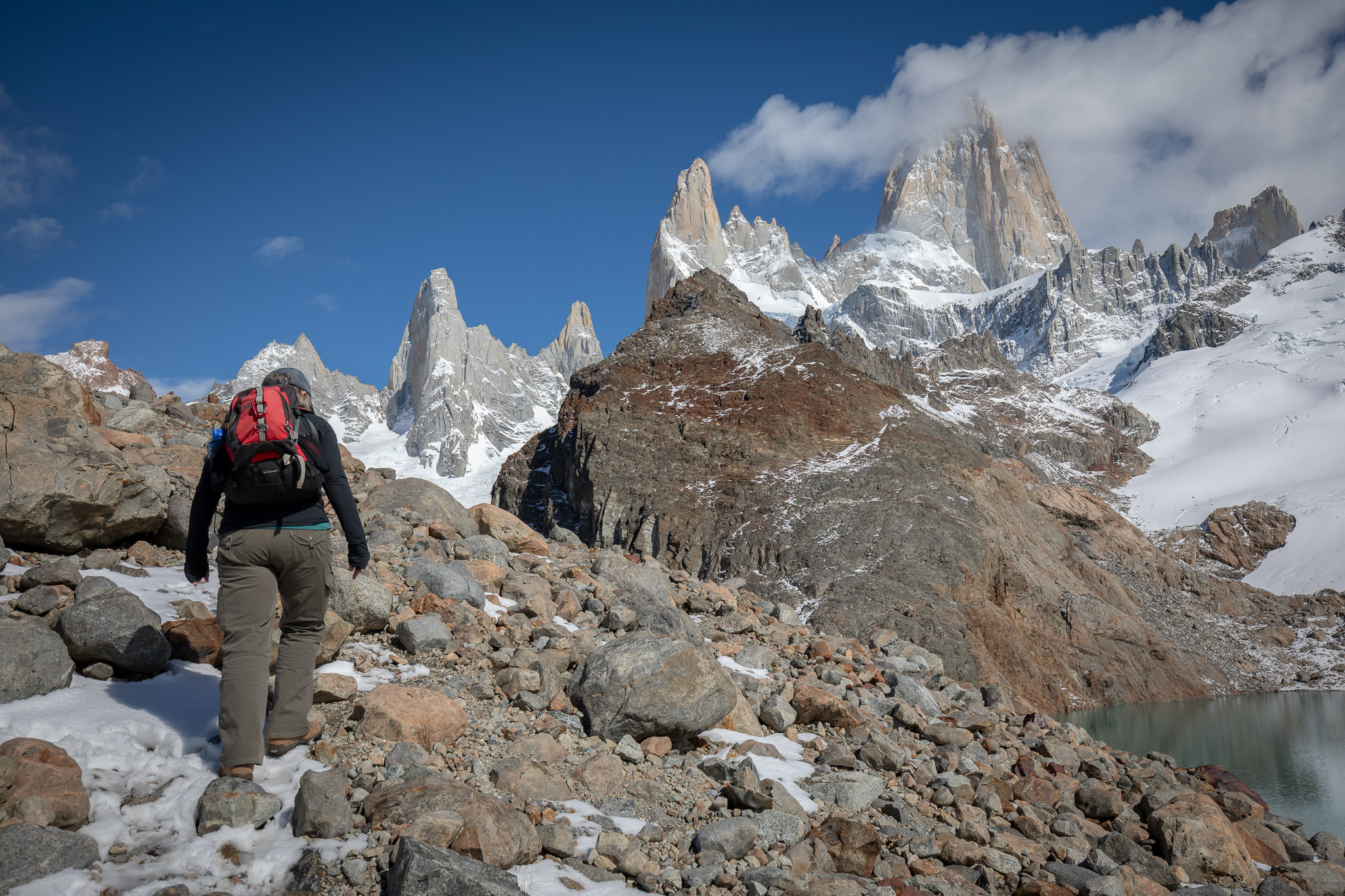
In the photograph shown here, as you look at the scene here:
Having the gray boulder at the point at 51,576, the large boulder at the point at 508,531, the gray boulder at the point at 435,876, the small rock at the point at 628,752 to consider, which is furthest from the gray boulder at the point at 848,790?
the large boulder at the point at 508,531

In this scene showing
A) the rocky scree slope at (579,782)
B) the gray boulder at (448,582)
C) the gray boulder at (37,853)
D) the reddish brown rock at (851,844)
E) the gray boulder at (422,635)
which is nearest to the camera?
the gray boulder at (37,853)

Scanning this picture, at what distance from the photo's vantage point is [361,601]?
6449 mm

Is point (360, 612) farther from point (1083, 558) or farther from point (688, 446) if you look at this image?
point (1083, 558)

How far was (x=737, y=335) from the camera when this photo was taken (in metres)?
43.6

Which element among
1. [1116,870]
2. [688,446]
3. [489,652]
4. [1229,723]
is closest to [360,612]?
[489,652]

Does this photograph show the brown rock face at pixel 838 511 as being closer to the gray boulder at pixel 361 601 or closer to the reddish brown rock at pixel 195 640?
the gray boulder at pixel 361 601

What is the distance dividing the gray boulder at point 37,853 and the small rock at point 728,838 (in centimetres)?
330

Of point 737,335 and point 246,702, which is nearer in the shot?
point 246,702

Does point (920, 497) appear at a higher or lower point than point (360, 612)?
higher

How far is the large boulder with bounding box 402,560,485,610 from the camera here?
307 inches

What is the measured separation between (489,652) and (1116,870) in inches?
222

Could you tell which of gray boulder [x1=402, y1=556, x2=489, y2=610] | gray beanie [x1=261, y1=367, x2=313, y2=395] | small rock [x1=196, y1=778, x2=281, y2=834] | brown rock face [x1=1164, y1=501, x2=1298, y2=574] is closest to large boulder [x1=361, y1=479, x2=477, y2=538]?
gray boulder [x1=402, y1=556, x2=489, y2=610]

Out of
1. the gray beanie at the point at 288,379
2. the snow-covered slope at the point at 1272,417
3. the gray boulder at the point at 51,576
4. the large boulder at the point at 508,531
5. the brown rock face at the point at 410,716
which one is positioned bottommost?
the brown rock face at the point at 410,716

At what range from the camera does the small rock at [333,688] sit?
17.3ft
